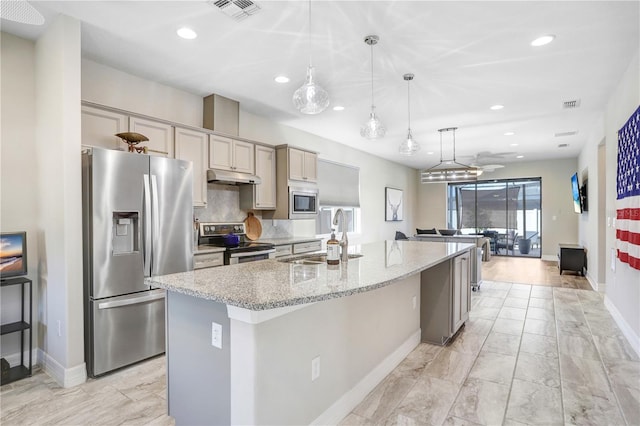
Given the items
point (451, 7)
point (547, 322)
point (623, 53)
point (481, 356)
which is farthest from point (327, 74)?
point (547, 322)

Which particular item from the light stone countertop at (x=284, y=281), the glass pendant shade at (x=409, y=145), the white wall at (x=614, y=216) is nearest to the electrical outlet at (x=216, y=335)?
the light stone countertop at (x=284, y=281)

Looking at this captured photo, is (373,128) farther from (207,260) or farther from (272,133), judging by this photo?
(272,133)

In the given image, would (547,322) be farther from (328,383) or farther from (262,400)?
(262,400)

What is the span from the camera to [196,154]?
12.9ft

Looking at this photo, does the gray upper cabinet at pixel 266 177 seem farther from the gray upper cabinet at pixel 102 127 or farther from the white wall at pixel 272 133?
the gray upper cabinet at pixel 102 127

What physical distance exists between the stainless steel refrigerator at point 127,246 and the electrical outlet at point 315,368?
183 cm

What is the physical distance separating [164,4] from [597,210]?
20.7 ft

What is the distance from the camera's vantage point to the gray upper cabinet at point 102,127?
9.95ft

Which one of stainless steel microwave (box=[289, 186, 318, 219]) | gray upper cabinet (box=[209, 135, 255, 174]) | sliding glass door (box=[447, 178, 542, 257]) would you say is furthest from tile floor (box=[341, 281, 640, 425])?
sliding glass door (box=[447, 178, 542, 257])

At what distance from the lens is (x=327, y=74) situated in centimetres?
368

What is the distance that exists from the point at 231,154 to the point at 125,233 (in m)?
1.71

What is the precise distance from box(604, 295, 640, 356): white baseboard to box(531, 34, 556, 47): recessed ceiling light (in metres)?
2.73

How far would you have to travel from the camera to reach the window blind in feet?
21.9

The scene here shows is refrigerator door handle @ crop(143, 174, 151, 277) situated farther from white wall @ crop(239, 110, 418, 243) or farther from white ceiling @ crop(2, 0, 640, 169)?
white wall @ crop(239, 110, 418, 243)
